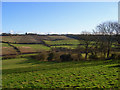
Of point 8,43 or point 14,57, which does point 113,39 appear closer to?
point 14,57

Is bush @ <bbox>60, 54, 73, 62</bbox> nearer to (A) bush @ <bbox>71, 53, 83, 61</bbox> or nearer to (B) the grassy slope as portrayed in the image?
(A) bush @ <bbox>71, 53, 83, 61</bbox>

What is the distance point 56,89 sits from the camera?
7910 mm

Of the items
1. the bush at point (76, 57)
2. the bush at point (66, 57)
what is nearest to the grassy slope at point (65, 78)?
the bush at point (76, 57)

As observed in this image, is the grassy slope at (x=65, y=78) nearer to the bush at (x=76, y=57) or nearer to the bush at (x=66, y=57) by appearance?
the bush at (x=76, y=57)

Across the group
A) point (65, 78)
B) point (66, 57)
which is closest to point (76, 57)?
point (66, 57)

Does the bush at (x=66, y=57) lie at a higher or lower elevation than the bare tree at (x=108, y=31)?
lower

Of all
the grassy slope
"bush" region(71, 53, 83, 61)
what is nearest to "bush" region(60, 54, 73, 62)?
"bush" region(71, 53, 83, 61)

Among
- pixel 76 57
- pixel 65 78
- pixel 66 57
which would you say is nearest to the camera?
pixel 65 78

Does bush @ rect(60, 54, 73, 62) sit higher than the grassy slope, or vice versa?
the grassy slope

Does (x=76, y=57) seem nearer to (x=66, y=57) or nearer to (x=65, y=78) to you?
(x=66, y=57)

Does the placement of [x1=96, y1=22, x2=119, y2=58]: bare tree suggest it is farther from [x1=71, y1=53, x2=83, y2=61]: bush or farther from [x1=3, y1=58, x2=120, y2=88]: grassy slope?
[x1=3, y1=58, x2=120, y2=88]: grassy slope

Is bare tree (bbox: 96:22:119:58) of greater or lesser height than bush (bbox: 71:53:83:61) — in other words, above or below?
above

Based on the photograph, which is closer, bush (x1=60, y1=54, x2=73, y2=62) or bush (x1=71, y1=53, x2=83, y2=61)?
bush (x1=71, y1=53, x2=83, y2=61)

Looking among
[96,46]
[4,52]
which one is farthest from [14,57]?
[96,46]
